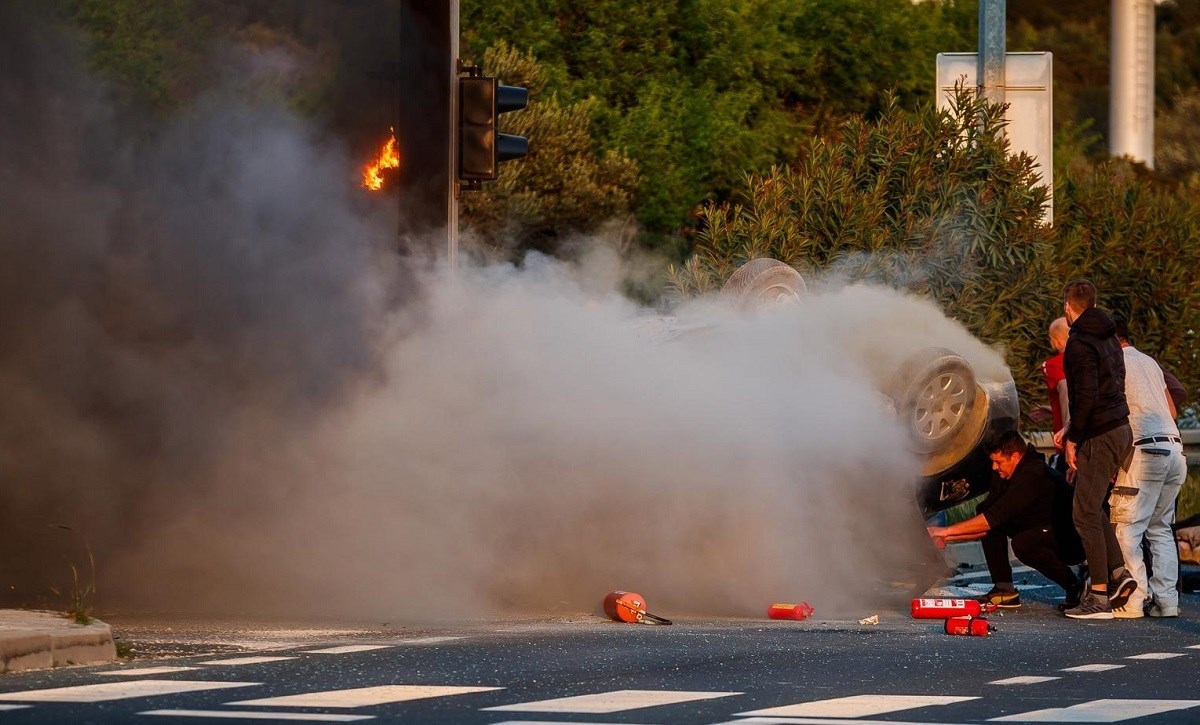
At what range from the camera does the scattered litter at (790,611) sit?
1041cm

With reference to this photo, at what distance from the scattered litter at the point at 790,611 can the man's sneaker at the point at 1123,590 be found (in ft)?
4.60

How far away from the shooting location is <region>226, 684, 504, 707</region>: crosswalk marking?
6766 millimetres

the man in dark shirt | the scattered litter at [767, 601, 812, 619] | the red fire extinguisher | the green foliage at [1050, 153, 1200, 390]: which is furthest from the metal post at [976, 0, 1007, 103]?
the red fire extinguisher

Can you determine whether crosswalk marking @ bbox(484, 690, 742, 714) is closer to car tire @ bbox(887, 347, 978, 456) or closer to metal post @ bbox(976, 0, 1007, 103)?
car tire @ bbox(887, 347, 978, 456)

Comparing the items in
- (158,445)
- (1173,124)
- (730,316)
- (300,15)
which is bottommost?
(158,445)

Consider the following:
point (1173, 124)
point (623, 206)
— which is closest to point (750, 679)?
point (623, 206)

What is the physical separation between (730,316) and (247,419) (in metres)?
2.53

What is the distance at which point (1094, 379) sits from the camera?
10.5 metres

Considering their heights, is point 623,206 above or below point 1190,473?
above

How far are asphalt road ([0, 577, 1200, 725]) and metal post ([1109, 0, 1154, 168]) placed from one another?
1511 inches

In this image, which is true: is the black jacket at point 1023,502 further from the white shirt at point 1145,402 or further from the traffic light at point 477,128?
the traffic light at point 477,128

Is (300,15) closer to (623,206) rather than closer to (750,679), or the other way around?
(750,679)

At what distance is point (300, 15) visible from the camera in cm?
1130

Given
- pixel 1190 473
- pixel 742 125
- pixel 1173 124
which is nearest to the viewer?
pixel 1190 473
